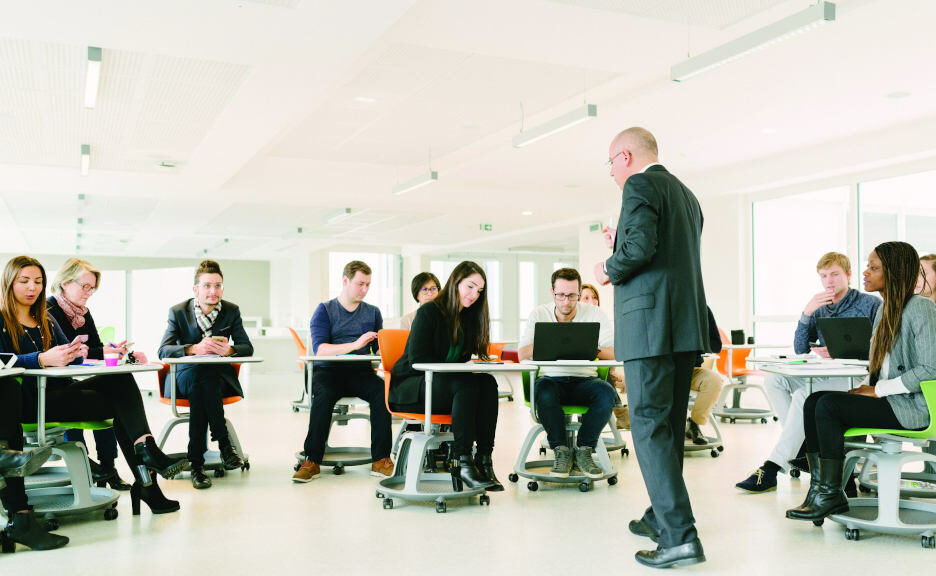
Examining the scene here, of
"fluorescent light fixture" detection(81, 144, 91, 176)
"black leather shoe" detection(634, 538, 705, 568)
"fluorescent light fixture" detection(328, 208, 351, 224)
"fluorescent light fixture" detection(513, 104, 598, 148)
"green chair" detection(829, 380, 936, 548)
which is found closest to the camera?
"black leather shoe" detection(634, 538, 705, 568)

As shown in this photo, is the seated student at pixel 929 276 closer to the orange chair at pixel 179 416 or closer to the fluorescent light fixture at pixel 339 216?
the orange chair at pixel 179 416

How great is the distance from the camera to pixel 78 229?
15609mm

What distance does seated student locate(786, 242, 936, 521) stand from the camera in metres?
3.10

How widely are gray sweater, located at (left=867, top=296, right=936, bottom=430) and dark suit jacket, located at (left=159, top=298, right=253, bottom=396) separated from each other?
3.29m

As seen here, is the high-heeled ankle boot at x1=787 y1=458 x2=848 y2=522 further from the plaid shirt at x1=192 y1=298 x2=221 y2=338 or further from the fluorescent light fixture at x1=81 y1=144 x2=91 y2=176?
the fluorescent light fixture at x1=81 y1=144 x2=91 y2=176

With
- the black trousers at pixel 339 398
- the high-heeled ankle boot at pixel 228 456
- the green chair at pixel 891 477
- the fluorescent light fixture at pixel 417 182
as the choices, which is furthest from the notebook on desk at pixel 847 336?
the fluorescent light fixture at pixel 417 182

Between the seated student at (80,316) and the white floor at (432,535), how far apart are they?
308mm

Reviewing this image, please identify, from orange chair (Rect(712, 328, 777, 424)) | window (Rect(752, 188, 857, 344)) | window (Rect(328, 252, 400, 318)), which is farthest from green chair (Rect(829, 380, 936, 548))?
window (Rect(328, 252, 400, 318))

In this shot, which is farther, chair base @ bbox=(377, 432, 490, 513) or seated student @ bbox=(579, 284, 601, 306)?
seated student @ bbox=(579, 284, 601, 306)

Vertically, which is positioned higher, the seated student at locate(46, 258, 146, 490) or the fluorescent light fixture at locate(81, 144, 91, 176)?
the fluorescent light fixture at locate(81, 144, 91, 176)

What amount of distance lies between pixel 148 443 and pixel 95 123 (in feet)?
17.0

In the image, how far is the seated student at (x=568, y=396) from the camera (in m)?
4.28

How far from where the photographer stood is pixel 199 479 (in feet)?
13.9

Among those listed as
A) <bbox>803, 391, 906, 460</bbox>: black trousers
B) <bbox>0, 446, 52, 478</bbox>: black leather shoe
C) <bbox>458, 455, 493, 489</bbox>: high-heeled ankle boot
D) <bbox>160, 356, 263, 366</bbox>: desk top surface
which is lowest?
<bbox>458, 455, 493, 489</bbox>: high-heeled ankle boot
